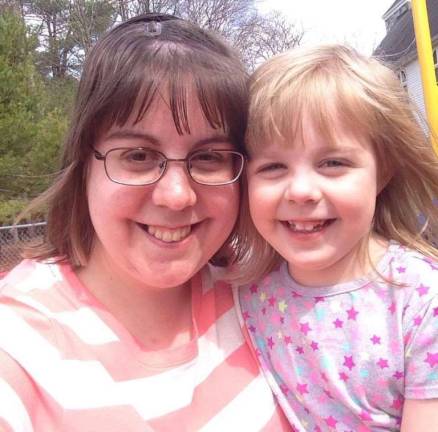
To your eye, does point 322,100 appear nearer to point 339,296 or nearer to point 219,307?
point 339,296

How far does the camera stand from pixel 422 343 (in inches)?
49.8

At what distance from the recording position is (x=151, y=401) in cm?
127

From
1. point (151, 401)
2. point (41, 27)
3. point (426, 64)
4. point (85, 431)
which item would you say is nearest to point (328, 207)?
point (151, 401)

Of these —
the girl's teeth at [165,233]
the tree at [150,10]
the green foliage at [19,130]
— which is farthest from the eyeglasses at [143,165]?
the tree at [150,10]

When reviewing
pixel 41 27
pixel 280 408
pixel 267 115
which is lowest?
pixel 280 408

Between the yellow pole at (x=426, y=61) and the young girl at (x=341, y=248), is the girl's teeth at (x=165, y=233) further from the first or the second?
the yellow pole at (x=426, y=61)

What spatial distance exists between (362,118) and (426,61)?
265cm

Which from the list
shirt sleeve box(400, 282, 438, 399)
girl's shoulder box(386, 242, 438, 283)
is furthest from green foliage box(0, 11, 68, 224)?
shirt sleeve box(400, 282, 438, 399)

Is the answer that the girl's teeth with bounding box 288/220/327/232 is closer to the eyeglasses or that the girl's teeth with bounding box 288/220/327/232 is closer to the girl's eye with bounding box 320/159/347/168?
the girl's eye with bounding box 320/159/347/168

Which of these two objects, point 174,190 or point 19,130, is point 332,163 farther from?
point 19,130

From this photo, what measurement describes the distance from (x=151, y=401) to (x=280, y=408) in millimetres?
434

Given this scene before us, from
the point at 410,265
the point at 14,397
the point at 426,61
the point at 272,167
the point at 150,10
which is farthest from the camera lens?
the point at 150,10

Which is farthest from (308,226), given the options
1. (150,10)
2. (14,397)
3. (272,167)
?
(150,10)

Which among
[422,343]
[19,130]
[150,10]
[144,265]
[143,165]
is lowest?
[422,343]
